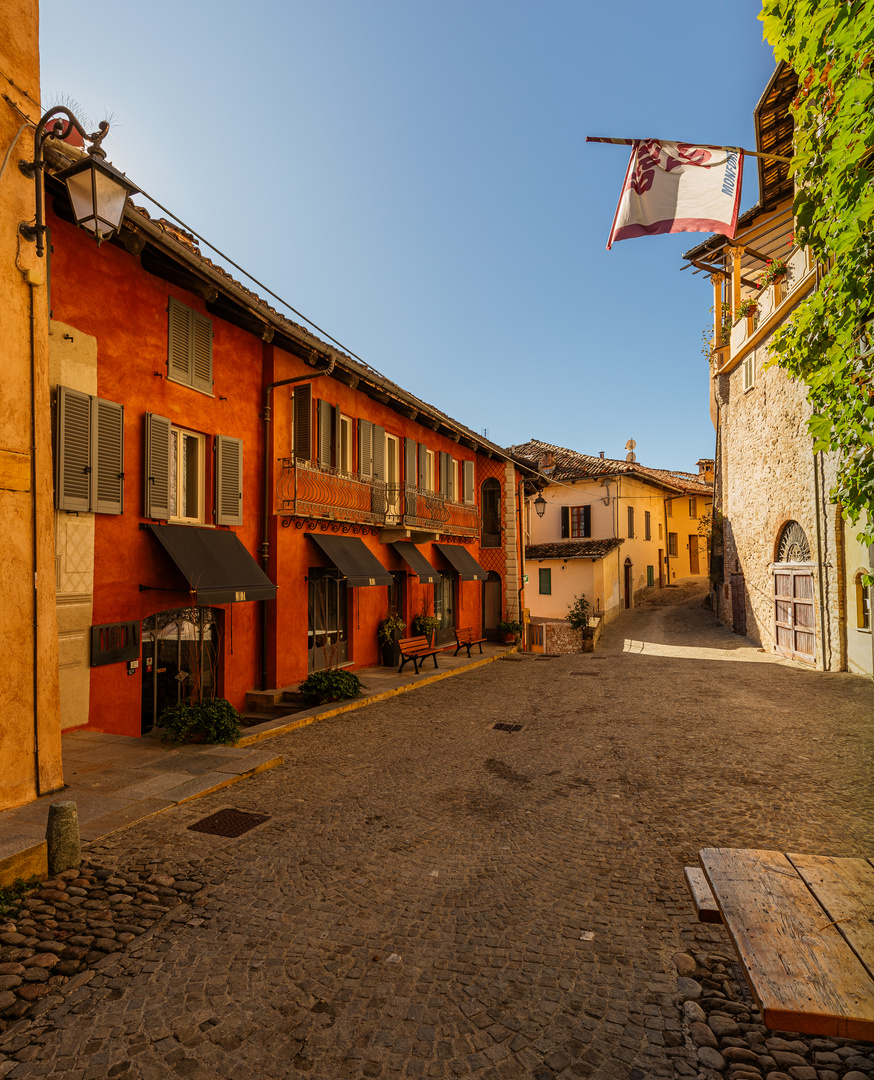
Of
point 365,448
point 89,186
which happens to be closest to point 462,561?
point 365,448

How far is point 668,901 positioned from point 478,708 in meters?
6.97

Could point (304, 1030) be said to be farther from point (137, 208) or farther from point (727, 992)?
point (137, 208)

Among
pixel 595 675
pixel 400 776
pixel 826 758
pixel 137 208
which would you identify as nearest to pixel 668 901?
pixel 400 776

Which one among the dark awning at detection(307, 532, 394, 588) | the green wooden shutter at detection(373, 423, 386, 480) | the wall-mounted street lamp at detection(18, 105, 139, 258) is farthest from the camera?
the green wooden shutter at detection(373, 423, 386, 480)

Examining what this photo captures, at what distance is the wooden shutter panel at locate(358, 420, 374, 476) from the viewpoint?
14023 millimetres

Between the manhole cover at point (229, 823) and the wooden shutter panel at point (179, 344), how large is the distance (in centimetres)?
644

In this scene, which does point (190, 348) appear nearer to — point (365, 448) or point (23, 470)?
point (23, 470)

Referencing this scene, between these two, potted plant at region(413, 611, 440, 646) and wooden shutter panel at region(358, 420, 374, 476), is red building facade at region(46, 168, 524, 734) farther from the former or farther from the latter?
potted plant at region(413, 611, 440, 646)

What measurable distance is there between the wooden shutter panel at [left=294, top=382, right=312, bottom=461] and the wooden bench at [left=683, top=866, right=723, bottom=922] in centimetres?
1014

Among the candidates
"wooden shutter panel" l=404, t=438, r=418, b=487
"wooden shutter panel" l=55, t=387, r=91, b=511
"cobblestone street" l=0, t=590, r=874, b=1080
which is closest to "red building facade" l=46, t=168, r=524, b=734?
"wooden shutter panel" l=55, t=387, r=91, b=511

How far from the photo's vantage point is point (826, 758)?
7.39 m

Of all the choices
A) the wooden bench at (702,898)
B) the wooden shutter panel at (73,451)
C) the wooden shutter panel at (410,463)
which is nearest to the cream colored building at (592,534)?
the wooden shutter panel at (410,463)

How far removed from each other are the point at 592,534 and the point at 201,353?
24741 mm

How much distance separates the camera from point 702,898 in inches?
128
